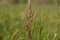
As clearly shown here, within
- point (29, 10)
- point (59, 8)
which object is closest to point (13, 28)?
point (59, 8)

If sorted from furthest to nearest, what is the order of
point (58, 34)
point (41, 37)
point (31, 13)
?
point (58, 34)
point (41, 37)
point (31, 13)

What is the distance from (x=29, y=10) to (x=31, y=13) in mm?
21

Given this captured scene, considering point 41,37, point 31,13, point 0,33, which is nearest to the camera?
point 31,13

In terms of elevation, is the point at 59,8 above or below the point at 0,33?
above

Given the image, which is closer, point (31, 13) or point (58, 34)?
point (31, 13)

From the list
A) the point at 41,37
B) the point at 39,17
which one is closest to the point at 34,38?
the point at 41,37

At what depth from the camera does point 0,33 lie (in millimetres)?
2240

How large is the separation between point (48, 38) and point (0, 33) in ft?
1.91

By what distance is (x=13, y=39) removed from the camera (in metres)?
1.81

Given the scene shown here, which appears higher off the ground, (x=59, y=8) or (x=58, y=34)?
(x=59, y=8)

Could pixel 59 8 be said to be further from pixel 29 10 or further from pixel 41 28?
pixel 29 10

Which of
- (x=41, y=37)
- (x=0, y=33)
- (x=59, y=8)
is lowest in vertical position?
(x=0, y=33)

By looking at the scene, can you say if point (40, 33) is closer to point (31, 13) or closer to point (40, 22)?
point (40, 22)

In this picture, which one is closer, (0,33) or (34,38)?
(34,38)
